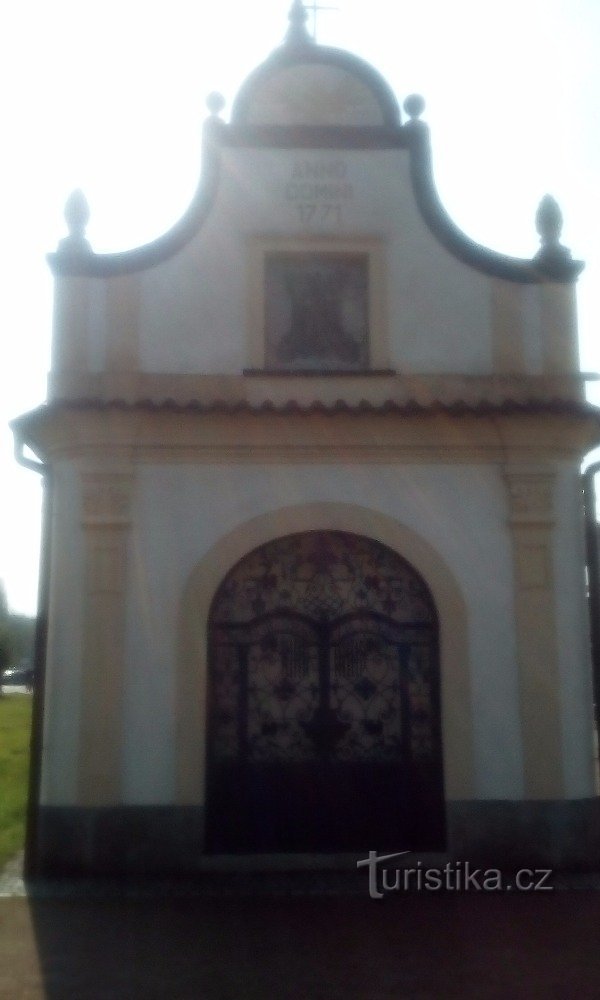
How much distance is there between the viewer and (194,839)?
814 centimetres

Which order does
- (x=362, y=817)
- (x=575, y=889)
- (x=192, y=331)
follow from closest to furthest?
(x=575, y=889), (x=362, y=817), (x=192, y=331)

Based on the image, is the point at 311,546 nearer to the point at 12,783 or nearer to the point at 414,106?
the point at 414,106

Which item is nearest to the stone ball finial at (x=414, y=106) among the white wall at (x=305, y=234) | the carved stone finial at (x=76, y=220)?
the white wall at (x=305, y=234)

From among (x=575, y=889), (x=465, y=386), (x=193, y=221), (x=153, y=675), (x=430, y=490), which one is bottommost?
(x=575, y=889)

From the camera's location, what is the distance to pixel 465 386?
8867 mm

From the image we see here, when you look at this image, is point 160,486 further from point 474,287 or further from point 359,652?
point 474,287

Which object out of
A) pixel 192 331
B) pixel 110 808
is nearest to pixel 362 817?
pixel 110 808

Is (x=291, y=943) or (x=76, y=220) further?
(x=76, y=220)

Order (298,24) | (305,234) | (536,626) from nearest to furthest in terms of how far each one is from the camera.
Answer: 1. (536,626)
2. (305,234)
3. (298,24)

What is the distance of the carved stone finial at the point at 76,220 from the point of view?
29.9 ft

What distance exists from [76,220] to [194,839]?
559 centimetres

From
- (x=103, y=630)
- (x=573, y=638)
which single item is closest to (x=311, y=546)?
(x=103, y=630)

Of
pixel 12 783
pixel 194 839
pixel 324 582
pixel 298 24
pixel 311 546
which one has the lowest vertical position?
pixel 194 839

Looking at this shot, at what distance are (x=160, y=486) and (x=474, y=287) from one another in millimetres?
3403
